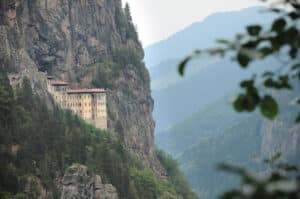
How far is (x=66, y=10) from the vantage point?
128 meters

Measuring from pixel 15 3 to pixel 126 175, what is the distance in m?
25.4

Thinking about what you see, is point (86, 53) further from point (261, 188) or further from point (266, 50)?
point (261, 188)

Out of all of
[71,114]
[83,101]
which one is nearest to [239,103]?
[71,114]

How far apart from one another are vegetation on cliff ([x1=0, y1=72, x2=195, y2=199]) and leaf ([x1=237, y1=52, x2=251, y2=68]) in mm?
69524

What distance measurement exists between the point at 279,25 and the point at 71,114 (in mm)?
98074

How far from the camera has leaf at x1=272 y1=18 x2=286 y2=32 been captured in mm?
8180

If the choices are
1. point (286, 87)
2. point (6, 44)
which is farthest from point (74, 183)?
point (286, 87)

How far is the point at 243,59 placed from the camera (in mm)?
7926

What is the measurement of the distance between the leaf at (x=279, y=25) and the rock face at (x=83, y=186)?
262 ft

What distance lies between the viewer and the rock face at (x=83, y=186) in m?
88.3

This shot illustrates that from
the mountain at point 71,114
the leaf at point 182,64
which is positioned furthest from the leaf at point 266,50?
the mountain at point 71,114

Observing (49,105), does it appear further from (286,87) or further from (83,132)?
(286,87)

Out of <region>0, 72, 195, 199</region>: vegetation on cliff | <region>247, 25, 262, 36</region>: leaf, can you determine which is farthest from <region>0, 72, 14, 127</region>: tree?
<region>247, 25, 262, 36</region>: leaf

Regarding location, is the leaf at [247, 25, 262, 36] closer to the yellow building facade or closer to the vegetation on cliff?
the vegetation on cliff
